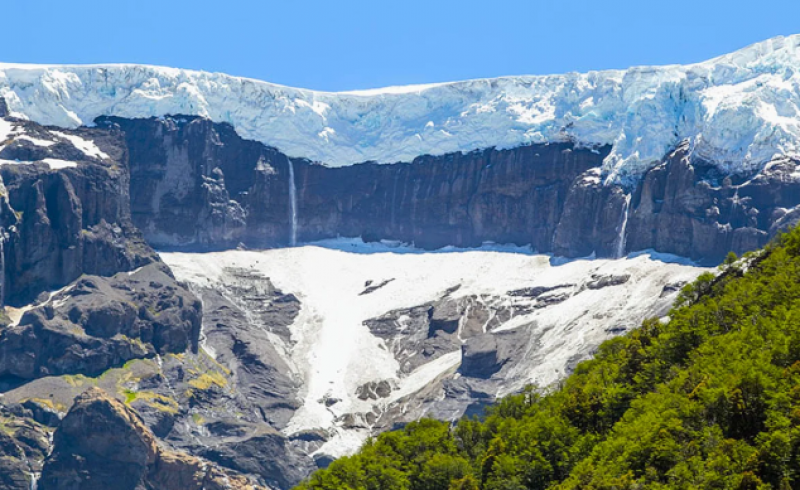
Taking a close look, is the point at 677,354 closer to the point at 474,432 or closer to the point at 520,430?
the point at 520,430

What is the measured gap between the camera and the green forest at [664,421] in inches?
5025

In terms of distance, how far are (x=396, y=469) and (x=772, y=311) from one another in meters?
45.0

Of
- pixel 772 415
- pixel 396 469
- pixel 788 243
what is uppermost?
pixel 788 243

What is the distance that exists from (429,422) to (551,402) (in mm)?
22261

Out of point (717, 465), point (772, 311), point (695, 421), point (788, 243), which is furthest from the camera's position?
point (788, 243)

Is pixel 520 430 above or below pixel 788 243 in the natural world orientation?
below

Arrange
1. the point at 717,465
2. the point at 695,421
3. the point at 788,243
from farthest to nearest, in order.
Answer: the point at 788,243, the point at 695,421, the point at 717,465

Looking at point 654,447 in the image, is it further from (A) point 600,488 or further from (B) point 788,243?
(B) point 788,243

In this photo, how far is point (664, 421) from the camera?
138500 mm

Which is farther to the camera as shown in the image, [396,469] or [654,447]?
[396,469]

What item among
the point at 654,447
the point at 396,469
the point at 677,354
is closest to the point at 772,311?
the point at 677,354

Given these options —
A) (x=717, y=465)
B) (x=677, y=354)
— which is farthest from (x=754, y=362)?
(x=677, y=354)

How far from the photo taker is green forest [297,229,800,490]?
128 metres

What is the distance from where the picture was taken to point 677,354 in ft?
536
